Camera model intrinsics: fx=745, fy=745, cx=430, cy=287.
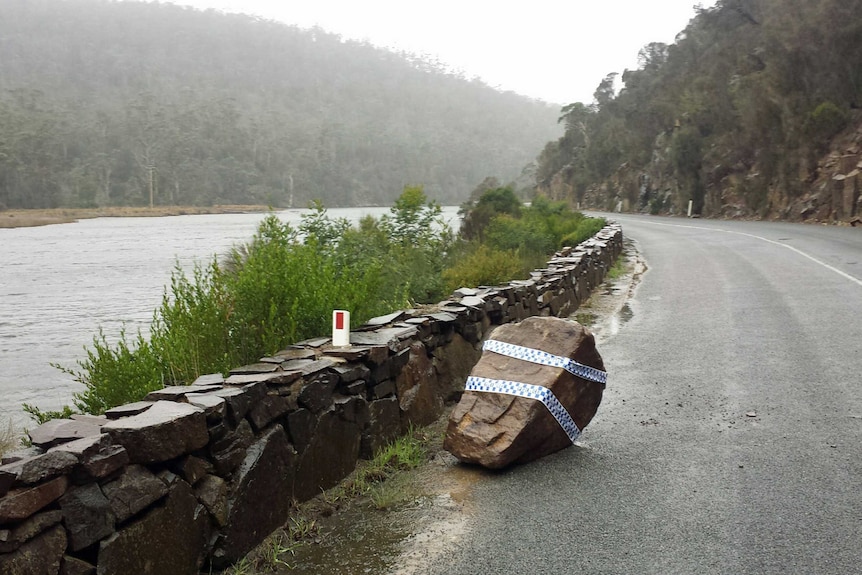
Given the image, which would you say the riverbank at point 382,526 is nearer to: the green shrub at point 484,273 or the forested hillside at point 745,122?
the green shrub at point 484,273

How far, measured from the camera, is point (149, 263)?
34.8 meters

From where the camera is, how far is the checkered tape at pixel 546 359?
5.82 metres

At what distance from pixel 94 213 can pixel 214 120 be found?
3266 centimetres

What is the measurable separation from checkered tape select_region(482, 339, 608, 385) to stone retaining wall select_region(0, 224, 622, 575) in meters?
0.79

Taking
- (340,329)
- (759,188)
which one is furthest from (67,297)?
(759,188)

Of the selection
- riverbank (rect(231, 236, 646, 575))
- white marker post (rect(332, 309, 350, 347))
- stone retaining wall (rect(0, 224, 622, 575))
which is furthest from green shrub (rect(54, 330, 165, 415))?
riverbank (rect(231, 236, 646, 575))

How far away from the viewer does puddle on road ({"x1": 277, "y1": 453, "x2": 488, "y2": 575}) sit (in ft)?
13.8

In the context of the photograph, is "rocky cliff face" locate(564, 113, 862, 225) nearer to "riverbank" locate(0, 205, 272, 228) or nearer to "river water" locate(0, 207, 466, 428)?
"river water" locate(0, 207, 466, 428)

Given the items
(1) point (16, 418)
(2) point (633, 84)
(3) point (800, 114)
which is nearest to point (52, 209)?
(2) point (633, 84)

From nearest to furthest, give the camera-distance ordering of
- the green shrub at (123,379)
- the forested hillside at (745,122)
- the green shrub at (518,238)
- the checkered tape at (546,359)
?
the green shrub at (123,379)
the checkered tape at (546,359)
the green shrub at (518,238)
the forested hillside at (745,122)

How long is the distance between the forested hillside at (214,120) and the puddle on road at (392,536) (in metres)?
89.4

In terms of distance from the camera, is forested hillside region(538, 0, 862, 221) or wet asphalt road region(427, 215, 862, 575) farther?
forested hillside region(538, 0, 862, 221)

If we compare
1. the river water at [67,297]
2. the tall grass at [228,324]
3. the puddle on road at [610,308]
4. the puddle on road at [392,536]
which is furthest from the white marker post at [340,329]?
the puddle on road at [610,308]

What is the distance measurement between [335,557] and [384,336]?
2173mm
